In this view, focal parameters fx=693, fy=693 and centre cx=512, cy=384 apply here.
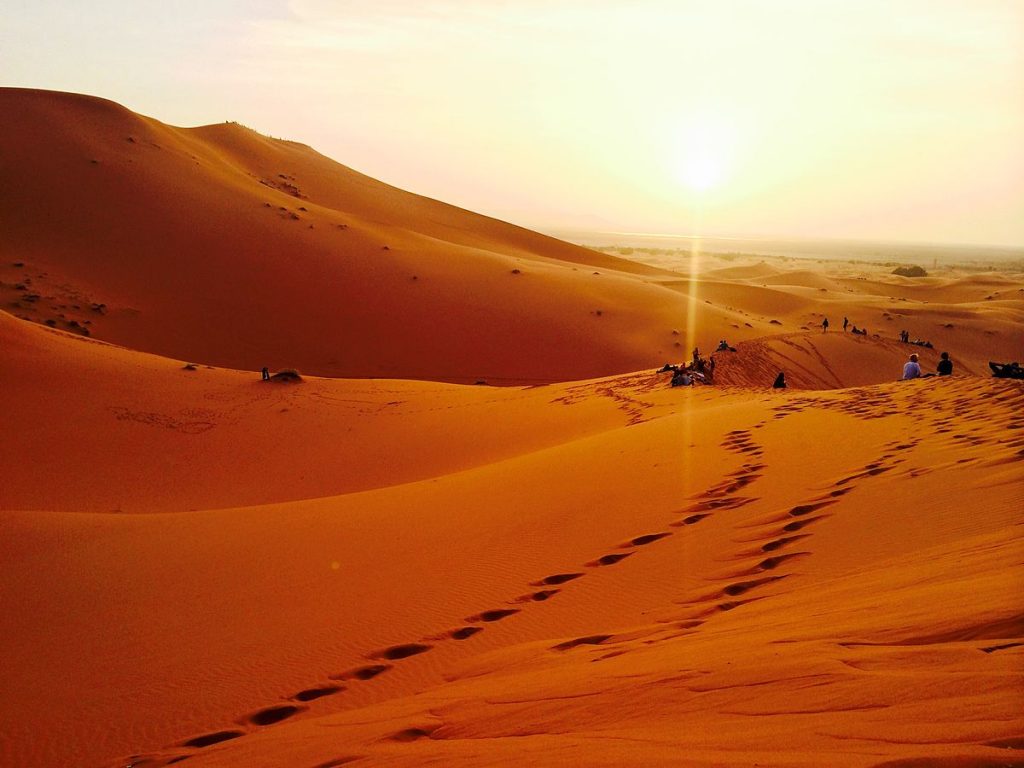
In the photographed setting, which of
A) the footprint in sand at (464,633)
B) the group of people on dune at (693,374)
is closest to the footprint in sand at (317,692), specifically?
the footprint in sand at (464,633)

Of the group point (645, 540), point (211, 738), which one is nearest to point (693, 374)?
point (645, 540)

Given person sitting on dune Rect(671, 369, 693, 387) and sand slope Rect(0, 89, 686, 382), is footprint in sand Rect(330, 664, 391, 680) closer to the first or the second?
person sitting on dune Rect(671, 369, 693, 387)

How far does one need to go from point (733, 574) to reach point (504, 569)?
1854 millimetres

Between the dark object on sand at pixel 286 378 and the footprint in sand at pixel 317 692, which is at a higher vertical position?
the dark object on sand at pixel 286 378

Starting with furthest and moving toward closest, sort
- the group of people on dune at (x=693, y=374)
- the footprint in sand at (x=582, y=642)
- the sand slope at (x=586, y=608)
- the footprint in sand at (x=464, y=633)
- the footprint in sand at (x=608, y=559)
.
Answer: the group of people on dune at (x=693, y=374), the footprint in sand at (x=608, y=559), the footprint in sand at (x=464, y=633), the footprint in sand at (x=582, y=642), the sand slope at (x=586, y=608)

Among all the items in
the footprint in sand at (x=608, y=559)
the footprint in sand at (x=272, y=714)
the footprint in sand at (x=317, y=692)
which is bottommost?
the footprint in sand at (x=272, y=714)

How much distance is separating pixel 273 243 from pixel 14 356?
17803 mm

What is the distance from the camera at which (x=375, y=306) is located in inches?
1110

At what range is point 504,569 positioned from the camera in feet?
18.5

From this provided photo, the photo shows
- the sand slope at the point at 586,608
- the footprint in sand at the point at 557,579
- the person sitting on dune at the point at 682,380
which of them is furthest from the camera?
the person sitting on dune at the point at 682,380

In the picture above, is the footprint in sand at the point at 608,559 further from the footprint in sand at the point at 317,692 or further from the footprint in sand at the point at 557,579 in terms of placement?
the footprint in sand at the point at 317,692

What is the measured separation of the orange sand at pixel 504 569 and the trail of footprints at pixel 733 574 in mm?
30

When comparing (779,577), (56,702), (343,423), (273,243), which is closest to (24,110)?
(273,243)

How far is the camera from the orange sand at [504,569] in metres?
2.67
